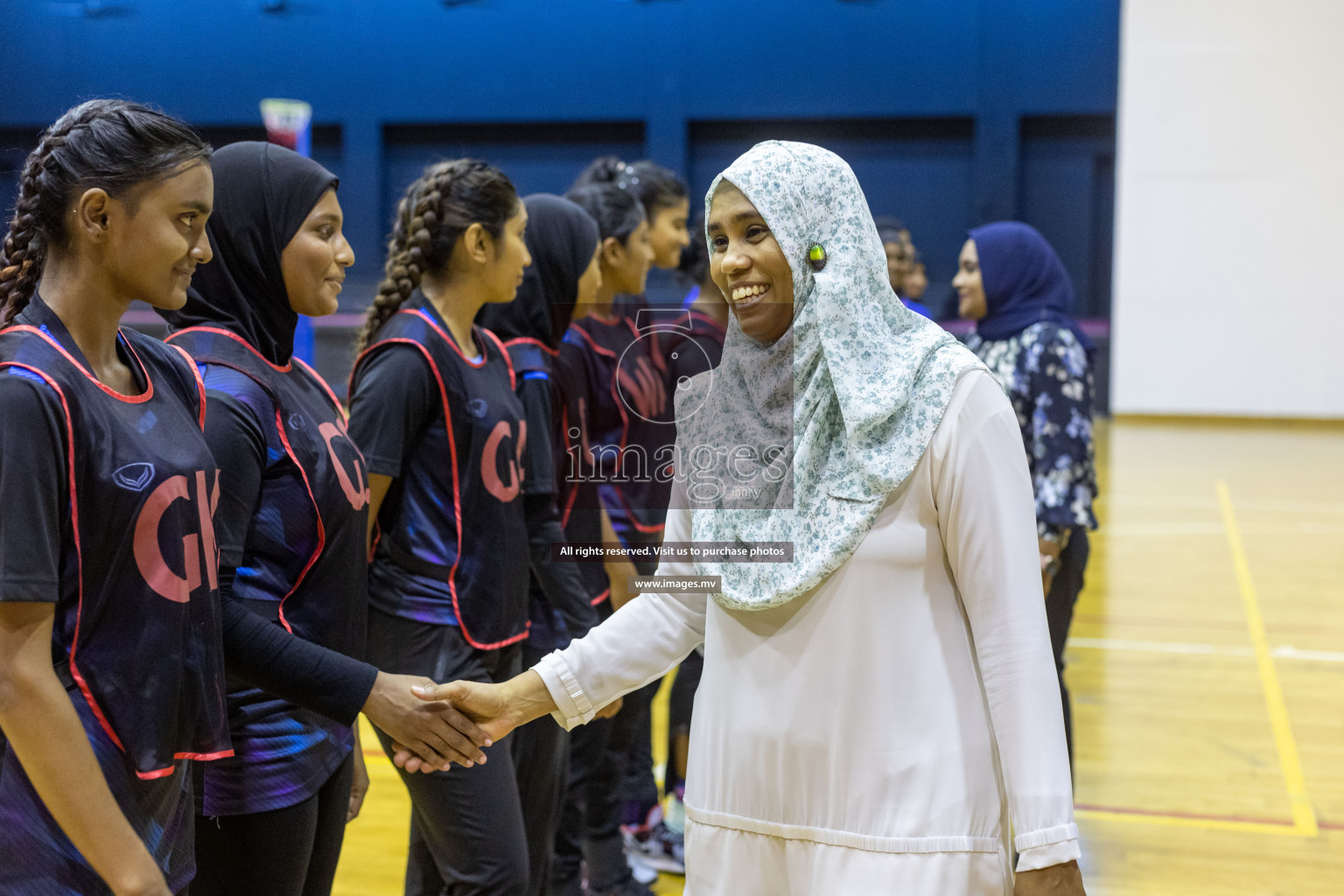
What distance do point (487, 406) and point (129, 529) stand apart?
1.00 metres

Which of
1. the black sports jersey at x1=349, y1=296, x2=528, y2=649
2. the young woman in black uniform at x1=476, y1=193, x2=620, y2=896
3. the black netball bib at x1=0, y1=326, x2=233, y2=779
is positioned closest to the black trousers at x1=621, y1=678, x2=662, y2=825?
the young woman in black uniform at x1=476, y1=193, x2=620, y2=896

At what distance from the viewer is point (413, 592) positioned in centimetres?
228

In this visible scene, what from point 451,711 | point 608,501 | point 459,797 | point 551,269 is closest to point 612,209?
point 551,269

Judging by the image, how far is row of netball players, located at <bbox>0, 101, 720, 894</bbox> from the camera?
1322 mm

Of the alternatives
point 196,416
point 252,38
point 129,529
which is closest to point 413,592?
point 196,416

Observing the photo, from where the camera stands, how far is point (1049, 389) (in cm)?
348

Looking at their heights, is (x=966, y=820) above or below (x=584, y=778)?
above

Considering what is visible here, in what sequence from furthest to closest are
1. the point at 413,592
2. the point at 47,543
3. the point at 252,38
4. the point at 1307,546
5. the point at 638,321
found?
1. the point at 252,38
2. the point at 1307,546
3. the point at 638,321
4. the point at 413,592
5. the point at 47,543

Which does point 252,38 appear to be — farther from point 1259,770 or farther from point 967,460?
point 967,460

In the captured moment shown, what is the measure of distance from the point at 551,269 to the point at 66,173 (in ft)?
5.22

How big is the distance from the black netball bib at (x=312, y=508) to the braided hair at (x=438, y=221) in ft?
2.02

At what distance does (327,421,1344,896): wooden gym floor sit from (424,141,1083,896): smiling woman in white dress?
170 millimetres

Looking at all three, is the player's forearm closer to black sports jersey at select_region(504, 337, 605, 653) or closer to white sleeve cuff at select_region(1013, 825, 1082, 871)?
white sleeve cuff at select_region(1013, 825, 1082, 871)

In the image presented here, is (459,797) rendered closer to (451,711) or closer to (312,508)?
A: (451,711)
